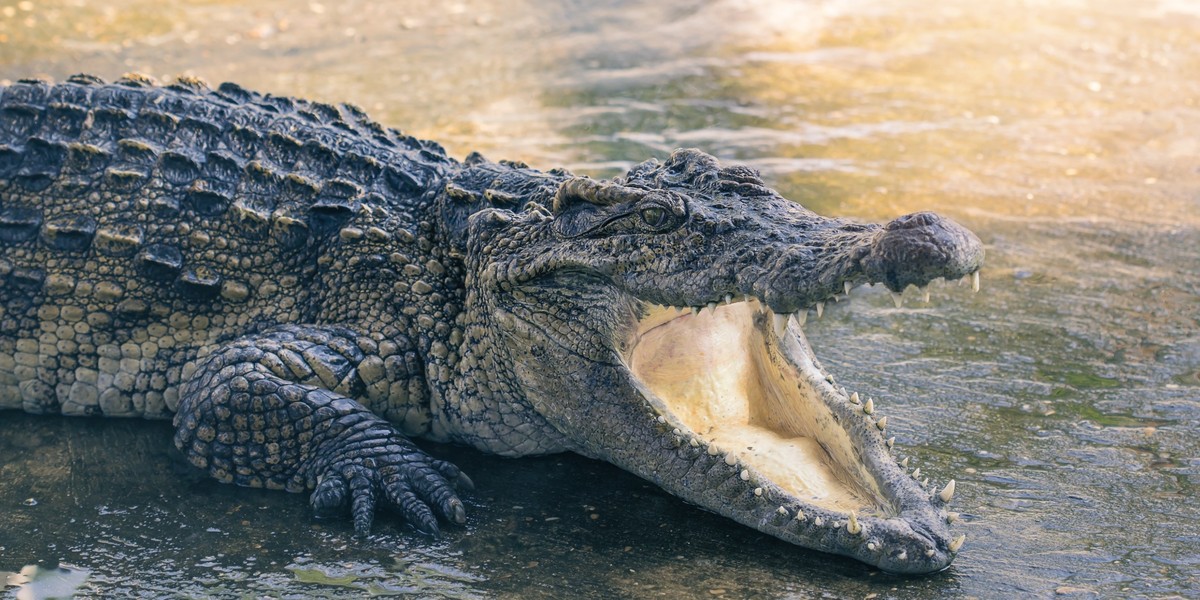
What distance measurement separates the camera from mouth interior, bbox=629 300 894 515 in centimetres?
383

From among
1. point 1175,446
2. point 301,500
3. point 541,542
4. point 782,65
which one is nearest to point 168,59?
point 782,65

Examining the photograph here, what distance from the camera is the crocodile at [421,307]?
12.0 feet

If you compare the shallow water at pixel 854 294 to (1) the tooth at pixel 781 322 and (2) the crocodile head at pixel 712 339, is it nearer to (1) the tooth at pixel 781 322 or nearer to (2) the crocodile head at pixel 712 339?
(2) the crocodile head at pixel 712 339

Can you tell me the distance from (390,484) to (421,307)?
2.41ft

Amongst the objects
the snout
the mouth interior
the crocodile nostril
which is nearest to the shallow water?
the mouth interior

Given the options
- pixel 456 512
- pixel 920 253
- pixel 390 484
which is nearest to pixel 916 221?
pixel 920 253

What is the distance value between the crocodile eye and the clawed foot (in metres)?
1.13

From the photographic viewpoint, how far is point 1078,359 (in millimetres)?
4984

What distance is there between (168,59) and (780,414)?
6.95m

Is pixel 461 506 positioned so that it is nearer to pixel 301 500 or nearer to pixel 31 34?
pixel 301 500

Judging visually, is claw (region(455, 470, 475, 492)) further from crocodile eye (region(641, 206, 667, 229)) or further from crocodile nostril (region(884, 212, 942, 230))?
crocodile nostril (region(884, 212, 942, 230))

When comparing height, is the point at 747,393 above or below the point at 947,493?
above

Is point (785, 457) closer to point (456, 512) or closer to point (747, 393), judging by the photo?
point (747, 393)

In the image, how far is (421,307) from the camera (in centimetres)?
442
